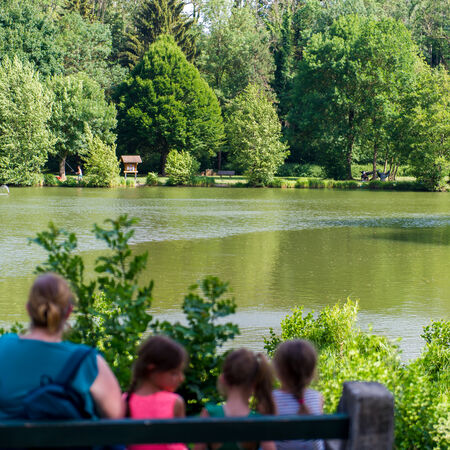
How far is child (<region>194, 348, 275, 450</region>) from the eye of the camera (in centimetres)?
305

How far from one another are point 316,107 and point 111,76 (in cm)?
2195

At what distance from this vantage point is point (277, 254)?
1952 centimetres

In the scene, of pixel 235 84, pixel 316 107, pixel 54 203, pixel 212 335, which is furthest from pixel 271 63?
pixel 212 335

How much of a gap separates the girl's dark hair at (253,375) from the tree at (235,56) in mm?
70481

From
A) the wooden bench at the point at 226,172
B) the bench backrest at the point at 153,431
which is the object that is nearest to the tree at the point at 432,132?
the wooden bench at the point at 226,172

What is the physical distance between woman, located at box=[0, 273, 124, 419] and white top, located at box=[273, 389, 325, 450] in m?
0.82

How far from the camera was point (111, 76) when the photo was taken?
72.6 m

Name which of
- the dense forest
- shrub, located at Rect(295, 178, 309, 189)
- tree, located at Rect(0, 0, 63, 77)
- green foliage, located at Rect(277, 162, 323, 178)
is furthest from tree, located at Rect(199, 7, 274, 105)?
tree, located at Rect(0, 0, 63, 77)

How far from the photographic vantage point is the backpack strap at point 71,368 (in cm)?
263

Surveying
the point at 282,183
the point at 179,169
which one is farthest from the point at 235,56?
the point at 282,183

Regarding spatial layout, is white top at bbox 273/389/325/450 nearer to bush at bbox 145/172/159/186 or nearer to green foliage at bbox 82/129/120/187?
green foliage at bbox 82/129/120/187

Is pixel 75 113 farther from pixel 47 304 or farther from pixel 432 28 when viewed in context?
pixel 47 304

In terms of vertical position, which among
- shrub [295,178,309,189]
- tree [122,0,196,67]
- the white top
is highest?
tree [122,0,196,67]

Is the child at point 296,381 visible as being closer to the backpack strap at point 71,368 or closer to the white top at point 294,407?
the white top at point 294,407
